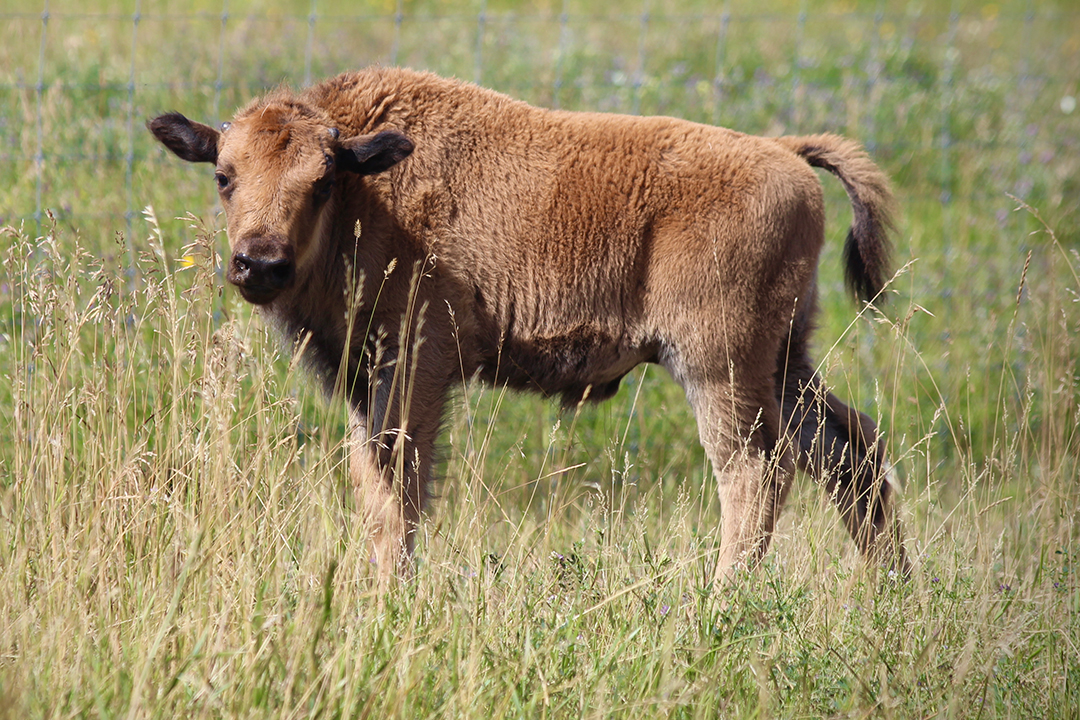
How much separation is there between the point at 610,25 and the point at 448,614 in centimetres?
922

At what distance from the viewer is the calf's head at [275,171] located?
10.5 ft

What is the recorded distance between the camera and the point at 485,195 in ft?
12.6

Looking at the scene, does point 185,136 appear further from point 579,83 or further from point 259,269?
point 579,83

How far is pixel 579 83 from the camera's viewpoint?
25.2ft

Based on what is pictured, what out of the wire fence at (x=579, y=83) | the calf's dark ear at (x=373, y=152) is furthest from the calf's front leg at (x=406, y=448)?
the wire fence at (x=579, y=83)

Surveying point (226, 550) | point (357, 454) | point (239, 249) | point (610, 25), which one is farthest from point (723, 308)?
point (610, 25)

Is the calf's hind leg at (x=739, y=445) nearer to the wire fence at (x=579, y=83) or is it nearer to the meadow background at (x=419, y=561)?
the meadow background at (x=419, y=561)

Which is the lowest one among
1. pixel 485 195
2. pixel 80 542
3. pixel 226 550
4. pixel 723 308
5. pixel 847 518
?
pixel 847 518

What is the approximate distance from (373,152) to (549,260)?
0.79 metres

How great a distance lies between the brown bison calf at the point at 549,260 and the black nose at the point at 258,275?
1.14ft

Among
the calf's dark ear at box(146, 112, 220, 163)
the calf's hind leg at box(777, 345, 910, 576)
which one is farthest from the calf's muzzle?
the calf's hind leg at box(777, 345, 910, 576)

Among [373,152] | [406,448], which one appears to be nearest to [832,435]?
[406,448]

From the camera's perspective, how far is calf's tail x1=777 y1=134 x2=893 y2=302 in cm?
411

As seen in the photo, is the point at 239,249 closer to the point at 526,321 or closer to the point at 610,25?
the point at 526,321
